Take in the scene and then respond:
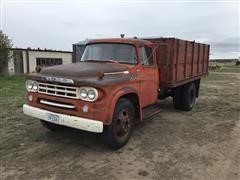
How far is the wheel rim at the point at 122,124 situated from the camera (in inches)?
224

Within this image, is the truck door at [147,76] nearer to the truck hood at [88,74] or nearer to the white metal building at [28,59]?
the truck hood at [88,74]

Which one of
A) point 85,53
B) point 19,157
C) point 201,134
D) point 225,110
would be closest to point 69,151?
point 19,157

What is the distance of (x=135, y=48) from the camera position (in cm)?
656

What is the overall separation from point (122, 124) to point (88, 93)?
1.10 metres

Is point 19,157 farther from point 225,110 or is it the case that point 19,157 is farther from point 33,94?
point 225,110

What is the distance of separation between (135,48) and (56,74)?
1969 millimetres

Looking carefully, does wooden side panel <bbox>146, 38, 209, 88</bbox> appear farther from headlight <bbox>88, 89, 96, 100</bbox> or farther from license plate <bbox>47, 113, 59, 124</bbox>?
license plate <bbox>47, 113, 59, 124</bbox>

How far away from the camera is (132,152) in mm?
5629

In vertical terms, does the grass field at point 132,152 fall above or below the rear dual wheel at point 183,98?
below

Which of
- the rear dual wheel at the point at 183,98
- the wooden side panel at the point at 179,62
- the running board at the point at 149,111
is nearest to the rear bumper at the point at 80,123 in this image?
the running board at the point at 149,111

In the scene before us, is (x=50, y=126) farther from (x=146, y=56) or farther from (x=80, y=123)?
(x=146, y=56)

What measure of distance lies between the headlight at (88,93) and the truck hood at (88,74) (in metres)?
0.13

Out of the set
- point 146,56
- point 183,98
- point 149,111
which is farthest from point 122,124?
point 183,98

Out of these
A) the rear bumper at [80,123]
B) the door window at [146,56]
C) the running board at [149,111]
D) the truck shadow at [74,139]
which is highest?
the door window at [146,56]
